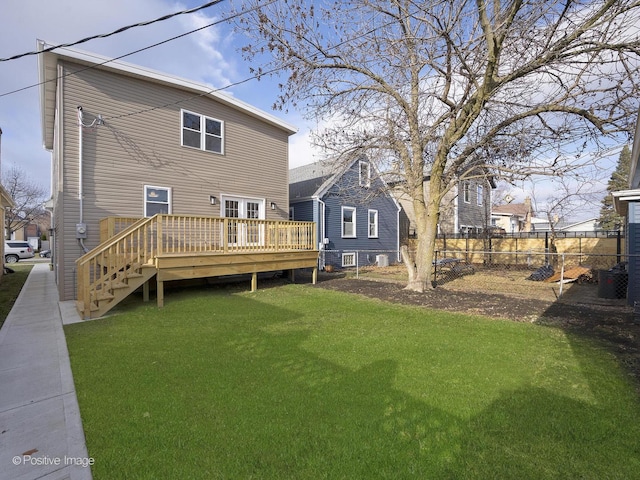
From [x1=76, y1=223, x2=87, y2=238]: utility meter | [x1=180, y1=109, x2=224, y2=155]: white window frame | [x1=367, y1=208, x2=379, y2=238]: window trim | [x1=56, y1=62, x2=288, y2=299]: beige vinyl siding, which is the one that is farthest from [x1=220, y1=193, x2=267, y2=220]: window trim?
[x1=367, y1=208, x2=379, y2=238]: window trim

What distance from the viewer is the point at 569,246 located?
1614 centimetres

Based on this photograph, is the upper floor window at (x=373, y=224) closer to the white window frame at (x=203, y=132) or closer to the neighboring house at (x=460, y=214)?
the neighboring house at (x=460, y=214)

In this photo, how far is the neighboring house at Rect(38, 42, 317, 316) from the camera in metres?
7.85

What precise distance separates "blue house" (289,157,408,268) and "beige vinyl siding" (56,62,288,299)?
3.46m

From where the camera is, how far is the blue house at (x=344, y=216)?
14.8 m

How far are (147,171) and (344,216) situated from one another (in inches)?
356

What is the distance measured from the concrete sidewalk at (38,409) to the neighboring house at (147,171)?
1516 mm

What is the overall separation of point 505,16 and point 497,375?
603 cm

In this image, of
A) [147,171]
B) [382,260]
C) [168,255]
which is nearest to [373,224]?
[382,260]

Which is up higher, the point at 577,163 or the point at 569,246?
the point at 577,163

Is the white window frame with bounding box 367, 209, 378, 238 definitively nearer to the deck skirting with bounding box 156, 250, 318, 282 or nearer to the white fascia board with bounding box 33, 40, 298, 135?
the white fascia board with bounding box 33, 40, 298, 135

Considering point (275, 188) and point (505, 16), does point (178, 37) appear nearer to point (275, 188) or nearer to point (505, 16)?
point (505, 16)

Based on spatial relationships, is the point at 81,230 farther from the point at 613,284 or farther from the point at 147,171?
the point at 613,284

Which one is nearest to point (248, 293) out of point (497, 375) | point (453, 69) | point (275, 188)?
point (275, 188)
